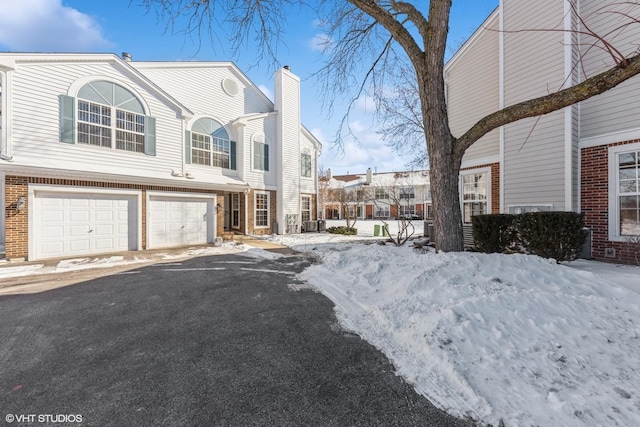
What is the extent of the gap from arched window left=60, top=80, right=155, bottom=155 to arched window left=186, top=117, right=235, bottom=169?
80.1 inches

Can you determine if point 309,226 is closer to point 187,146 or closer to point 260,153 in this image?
point 260,153

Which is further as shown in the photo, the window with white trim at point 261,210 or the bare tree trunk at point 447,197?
the window with white trim at point 261,210

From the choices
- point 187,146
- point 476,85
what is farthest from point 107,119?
point 476,85

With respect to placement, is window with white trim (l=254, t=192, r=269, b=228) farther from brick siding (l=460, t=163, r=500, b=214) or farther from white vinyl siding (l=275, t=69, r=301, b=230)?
brick siding (l=460, t=163, r=500, b=214)

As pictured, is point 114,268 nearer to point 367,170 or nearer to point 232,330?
point 232,330

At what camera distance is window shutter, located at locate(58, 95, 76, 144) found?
8.98 m

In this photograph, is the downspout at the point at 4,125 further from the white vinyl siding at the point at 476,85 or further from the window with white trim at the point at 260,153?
the white vinyl siding at the point at 476,85

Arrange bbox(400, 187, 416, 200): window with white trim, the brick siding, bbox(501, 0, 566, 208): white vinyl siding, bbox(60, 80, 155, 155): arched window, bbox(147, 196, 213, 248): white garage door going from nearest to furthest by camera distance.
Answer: bbox(501, 0, 566, 208): white vinyl siding → bbox(60, 80, 155, 155): arched window → the brick siding → bbox(147, 196, 213, 248): white garage door → bbox(400, 187, 416, 200): window with white trim

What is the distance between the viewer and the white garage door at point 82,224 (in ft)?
Answer: 28.0

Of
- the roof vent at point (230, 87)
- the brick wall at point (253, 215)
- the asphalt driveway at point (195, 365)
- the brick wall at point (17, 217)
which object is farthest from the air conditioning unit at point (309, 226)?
the asphalt driveway at point (195, 365)

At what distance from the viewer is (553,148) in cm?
785

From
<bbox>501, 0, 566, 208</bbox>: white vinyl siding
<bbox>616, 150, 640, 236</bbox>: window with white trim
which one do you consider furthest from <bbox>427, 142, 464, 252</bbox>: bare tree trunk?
<bbox>616, 150, 640, 236</bbox>: window with white trim

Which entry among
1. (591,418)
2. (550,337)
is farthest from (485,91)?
(591,418)

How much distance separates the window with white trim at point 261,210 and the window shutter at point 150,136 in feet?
17.9
